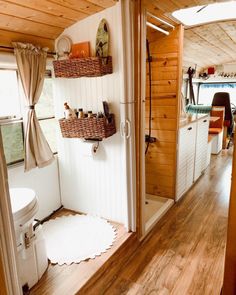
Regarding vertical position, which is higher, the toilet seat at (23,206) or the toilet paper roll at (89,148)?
the toilet paper roll at (89,148)

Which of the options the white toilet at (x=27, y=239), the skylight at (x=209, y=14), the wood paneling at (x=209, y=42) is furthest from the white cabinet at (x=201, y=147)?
the white toilet at (x=27, y=239)

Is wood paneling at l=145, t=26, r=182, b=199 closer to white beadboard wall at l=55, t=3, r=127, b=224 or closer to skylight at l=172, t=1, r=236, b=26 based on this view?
skylight at l=172, t=1, r=236, b=26

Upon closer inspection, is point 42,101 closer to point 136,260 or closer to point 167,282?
point 136,260

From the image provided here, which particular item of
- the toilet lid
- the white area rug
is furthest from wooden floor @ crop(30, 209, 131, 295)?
the toilet lid

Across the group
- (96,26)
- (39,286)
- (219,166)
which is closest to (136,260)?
(39,286)

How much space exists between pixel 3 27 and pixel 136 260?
6.89ft

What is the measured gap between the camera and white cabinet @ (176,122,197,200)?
119 inches

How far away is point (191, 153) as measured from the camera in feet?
11.2

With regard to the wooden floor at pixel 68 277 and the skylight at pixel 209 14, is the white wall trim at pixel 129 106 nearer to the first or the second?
the wooden floor at pixel 68 277

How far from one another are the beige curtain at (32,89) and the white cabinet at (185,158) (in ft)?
5.20

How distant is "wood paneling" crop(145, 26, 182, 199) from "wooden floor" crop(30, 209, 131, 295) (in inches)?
49.6

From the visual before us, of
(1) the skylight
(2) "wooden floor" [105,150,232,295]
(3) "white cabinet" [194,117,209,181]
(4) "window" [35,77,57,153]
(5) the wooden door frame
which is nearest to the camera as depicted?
(5) the wooden door frame

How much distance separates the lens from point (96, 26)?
209cm

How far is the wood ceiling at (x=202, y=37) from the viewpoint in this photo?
214 cm
